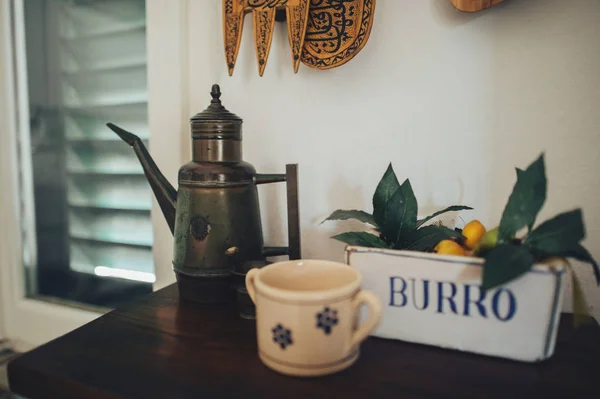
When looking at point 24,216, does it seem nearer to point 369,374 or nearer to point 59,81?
point 59,81

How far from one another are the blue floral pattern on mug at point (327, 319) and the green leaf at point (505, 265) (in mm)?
157

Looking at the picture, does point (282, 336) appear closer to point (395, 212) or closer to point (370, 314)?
point (370, 314)

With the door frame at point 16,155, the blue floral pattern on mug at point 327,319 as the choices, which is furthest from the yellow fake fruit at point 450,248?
the door frame at point 16,155

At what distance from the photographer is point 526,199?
1.56 feet

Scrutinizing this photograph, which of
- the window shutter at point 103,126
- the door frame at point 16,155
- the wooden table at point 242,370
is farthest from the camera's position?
the window shutter at point 103,126

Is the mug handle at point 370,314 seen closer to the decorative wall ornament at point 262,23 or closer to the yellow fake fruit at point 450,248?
the yellow fake fruit at point 450,248

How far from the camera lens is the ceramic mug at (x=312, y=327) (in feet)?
1.41

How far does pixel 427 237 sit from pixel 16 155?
1.19 metres

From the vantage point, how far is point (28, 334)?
1.21 m

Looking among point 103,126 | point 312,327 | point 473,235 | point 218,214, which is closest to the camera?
point 312,327

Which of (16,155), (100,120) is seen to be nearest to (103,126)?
(100,120)

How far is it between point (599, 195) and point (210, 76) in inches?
28.6

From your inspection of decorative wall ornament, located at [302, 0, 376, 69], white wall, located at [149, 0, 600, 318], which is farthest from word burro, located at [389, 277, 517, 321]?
decorative wall ornament, located at [302, 0, 376, 69]

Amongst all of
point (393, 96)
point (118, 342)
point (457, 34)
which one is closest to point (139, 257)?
point (118, 342)
